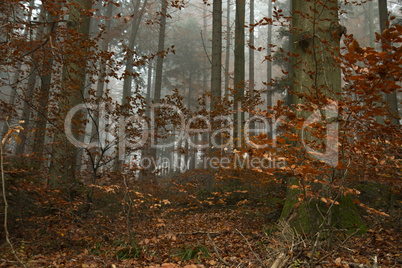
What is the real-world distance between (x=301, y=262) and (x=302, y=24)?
12.9 feet

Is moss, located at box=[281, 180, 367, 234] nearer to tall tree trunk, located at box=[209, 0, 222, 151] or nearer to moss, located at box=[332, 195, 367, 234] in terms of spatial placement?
moss, located at box=[332, 195, 367, 234]

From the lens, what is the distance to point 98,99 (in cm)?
670

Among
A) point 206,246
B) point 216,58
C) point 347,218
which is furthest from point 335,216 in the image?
point 216,58

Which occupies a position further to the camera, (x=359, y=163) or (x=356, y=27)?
(x=356, y=27)

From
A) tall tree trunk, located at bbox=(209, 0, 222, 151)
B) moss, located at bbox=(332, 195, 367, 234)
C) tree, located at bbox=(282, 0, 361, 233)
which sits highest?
tall tree trunk, located at bbox=(209, 0, 222, 151)

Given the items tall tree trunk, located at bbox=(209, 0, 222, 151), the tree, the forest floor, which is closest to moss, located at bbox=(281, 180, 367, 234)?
the tree

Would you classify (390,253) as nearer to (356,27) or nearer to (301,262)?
(301,262)

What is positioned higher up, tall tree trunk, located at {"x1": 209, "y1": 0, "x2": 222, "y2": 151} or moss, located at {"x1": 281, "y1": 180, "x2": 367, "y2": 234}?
tall tree trunk, located at {"x1": 209, "y1": 0, "x2": 222, "y2": 151}

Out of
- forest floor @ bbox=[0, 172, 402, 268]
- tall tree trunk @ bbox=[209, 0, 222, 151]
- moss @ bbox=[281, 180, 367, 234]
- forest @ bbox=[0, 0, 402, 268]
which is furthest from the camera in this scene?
tall tree trunk @ bbox=[209, 0, 222, 151]

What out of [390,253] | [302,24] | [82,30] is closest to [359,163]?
[390,253]

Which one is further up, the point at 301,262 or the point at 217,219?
the point at 301,262

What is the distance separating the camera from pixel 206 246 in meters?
4.27

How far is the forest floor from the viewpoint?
2.90 meters

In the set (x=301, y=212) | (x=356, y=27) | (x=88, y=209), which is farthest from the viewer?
(x=356, y=27)
